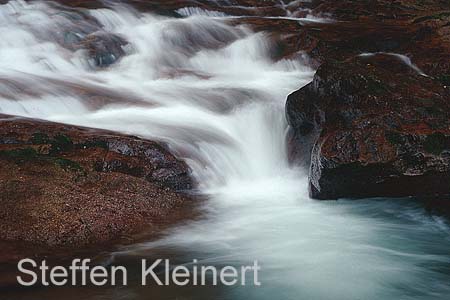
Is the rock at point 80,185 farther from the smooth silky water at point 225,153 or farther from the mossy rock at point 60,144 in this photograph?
the smooth silky water at point 225,153

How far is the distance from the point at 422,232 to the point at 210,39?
15.3m

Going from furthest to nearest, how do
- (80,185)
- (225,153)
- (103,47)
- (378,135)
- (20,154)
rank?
1. (103,47)
2. (225,153)
3. (378,135)
4. (20,154)
5. (80,185)

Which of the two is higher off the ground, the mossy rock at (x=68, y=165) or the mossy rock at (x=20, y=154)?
the mossy rock at (x=20, y=154)

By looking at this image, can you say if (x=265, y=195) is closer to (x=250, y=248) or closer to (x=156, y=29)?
(x=250, y=248)

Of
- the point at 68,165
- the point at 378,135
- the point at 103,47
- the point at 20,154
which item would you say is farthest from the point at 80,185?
the point at 103,47

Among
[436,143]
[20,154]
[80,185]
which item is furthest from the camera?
[436,143]

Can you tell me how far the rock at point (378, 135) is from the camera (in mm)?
8406

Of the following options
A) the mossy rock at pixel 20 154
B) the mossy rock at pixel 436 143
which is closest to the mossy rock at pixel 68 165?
the mossy rock at pixel 20 154

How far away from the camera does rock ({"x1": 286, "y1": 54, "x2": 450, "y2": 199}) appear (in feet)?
27.6

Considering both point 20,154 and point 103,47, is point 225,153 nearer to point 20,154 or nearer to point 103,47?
point 20,154

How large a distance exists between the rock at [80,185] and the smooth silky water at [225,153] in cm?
63

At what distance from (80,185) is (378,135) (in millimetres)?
5278

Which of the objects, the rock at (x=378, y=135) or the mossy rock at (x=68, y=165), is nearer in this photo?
the mossy rock at (x=68, y=165)

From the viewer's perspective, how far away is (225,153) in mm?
10898
